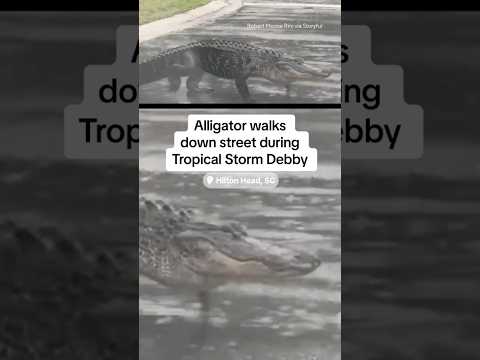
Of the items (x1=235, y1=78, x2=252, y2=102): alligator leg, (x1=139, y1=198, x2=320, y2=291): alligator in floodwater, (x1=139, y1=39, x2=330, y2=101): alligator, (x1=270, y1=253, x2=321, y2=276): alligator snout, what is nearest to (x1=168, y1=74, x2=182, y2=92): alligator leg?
(x1=139, y1=39, x2=330, y2=101): alligator

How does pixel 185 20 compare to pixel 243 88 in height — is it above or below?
above

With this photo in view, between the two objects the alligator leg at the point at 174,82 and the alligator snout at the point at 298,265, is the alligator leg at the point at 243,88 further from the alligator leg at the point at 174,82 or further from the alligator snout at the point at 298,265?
the alligator snout at the point at 298,265

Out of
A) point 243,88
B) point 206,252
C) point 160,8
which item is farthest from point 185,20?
point 206,252

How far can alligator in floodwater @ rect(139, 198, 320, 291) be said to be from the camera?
1.27 metres

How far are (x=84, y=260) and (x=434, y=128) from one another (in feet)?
2.40

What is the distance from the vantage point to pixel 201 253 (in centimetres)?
128

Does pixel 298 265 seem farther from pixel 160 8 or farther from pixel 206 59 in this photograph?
pixel 160 8

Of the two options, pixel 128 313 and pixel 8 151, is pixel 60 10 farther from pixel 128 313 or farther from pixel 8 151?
pixel 128 313

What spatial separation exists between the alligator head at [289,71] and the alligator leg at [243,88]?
38 millimetres

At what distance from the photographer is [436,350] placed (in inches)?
51.4

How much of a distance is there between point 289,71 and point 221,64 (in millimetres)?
130

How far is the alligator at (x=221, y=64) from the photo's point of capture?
128 cm

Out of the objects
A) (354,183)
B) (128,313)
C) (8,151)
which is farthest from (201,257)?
(8,151)

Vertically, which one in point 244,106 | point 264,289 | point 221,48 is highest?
point 221,48
